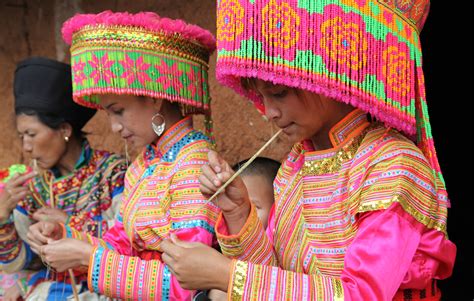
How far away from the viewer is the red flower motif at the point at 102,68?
274 centimetres

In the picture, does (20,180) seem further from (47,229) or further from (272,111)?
(272,111)

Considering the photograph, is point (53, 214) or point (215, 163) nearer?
point (215, 163)

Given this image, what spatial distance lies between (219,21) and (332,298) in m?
0.83

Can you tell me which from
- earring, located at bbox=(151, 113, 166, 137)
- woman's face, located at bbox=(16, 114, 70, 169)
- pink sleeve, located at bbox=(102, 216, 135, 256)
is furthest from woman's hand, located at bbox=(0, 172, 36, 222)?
earring, located at bbox=(151, 113, 166, 137)

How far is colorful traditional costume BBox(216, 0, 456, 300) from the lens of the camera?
1724 mm

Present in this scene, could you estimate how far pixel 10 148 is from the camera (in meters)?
4.57

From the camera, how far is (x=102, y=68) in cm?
274

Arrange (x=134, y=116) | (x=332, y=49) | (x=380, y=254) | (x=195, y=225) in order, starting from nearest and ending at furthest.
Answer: (x=380, y=254) → (x=332, y=49) → (x=195, y=225) → (x=134, y=116)

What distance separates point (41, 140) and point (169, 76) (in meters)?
0.92

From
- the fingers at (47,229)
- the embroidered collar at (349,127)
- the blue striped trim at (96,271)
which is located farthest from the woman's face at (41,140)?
the embroidered collar at (349,127)

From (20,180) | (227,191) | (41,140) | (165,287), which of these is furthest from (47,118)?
(227,191)

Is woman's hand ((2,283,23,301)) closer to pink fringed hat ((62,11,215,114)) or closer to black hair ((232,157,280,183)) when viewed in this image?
pink fringed hat ((62,11,215,114))

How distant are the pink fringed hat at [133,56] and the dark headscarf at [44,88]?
1.88 ft

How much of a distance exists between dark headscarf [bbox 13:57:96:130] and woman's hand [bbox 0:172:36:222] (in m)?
0.38
